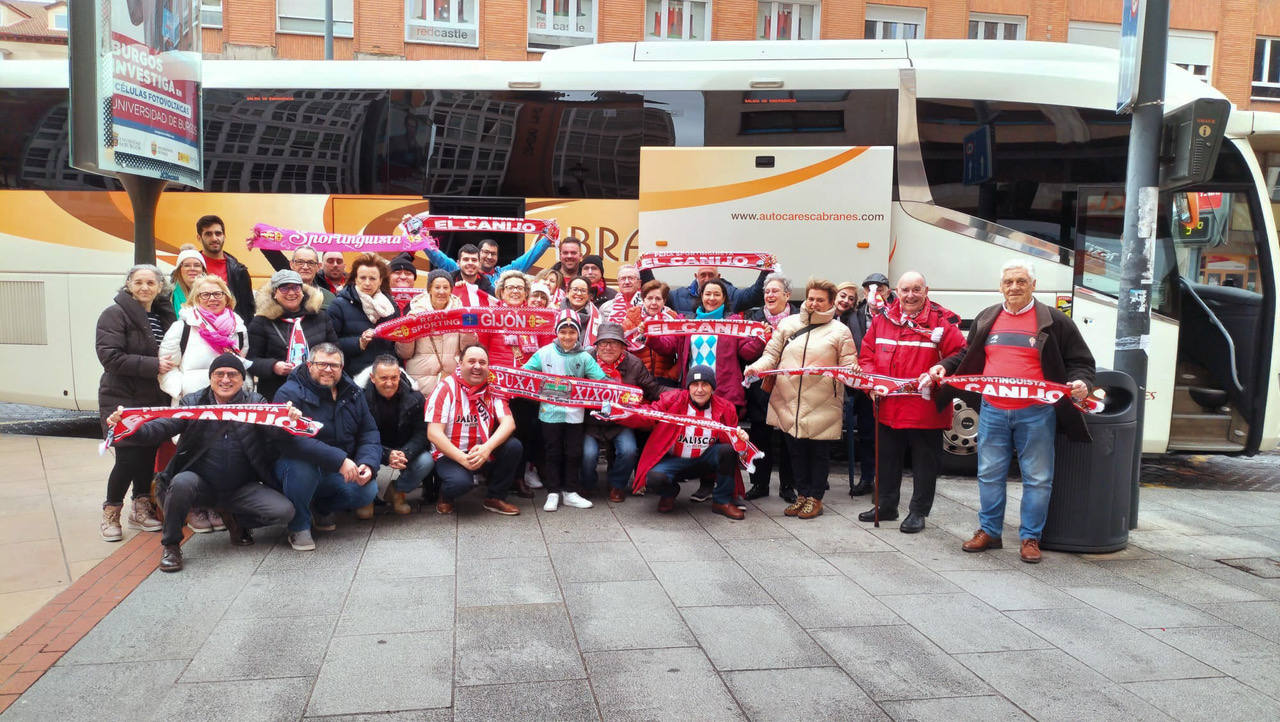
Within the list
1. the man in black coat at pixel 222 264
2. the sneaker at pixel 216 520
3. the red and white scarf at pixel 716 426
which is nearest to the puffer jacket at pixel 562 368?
the red and white scarf at pixel 716 426

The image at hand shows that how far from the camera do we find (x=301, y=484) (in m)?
5.73

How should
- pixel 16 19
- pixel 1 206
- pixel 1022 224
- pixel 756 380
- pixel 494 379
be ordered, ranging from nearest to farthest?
pixel 494 379, pixel 756 380, pixel 1022 224, pixel 1 206, pixel 16 19

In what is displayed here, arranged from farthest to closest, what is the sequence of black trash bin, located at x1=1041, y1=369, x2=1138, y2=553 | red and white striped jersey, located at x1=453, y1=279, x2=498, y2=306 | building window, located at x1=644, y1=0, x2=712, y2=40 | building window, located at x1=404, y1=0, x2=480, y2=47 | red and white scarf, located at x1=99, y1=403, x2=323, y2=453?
building window, located at x1=644, y1=0, x2=712, y2=40 < building window, located at x1=404, y1=0, x2=480, y2=47 < red and white striped jersey, located at x1=453, y1=279, x2=498, y2=306 < black trash bin, located at x1=1041, y1=369, x2=1138, y2=553 < red and white scarf, located at x1=99, y1=403, x2=323, y2=453

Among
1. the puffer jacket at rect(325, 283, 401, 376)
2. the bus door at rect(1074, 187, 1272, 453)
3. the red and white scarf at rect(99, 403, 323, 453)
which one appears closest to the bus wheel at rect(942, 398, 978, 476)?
the bus door at rect(1074, 187, 1272, 453)

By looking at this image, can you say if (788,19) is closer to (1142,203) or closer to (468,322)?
(1142,203)

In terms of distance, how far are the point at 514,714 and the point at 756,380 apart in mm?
4244

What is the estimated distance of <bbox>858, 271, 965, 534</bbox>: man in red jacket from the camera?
639 centimetres

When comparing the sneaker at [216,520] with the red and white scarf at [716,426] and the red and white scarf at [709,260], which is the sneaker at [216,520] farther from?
the red and white scarf at [709,260]

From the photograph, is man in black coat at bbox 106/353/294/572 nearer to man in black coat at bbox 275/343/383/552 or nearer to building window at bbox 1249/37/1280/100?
man in black coat at bbox 275/343/383/552

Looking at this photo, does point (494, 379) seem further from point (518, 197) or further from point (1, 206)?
point (1, 206)

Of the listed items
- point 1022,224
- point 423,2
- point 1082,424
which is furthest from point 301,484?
point 423,2

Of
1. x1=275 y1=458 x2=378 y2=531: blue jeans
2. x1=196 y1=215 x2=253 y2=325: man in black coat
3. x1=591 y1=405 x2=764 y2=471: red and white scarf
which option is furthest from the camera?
x1=196 y1=215 x2=253 y2=325: man in black coat

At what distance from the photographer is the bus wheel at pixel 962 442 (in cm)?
834

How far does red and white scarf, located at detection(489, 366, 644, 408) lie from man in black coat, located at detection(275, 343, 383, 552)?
1123 millimetres
